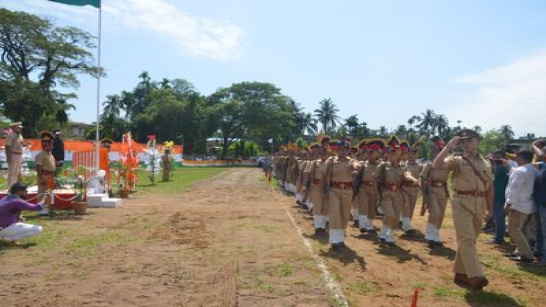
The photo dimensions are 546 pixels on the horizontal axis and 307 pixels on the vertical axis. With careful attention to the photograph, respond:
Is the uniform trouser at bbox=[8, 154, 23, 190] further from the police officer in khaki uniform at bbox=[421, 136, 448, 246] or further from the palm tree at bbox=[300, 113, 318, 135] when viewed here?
the palm tree at bbox=[300, 113, 318, 135]

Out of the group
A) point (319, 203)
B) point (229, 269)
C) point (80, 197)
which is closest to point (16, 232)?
point (229, 269)

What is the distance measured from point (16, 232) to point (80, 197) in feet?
15.0

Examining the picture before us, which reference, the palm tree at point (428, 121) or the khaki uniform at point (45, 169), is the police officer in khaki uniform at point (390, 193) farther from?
the palm tree at point (428, 121)

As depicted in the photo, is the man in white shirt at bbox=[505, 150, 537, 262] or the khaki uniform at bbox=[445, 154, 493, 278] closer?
the khaki uniform at bbox=[445, 154, 493, 278]

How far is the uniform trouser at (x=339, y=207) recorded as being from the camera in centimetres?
836

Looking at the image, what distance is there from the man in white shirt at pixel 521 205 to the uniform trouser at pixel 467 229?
6.00ft

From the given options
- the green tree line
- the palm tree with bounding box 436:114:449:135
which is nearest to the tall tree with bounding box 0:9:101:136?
the green tree line

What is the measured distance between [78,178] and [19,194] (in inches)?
167

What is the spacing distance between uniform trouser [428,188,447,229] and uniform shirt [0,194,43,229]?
7.46 metres

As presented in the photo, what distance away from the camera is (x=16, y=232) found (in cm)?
791

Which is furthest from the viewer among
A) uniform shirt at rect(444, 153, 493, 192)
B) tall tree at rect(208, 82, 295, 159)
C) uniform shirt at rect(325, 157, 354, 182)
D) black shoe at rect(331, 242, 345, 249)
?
tall tree at rect(208, 82, 295, 159)

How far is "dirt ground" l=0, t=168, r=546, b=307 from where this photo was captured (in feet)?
17.8

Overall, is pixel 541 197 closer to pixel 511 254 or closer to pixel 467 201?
pixel 511 254

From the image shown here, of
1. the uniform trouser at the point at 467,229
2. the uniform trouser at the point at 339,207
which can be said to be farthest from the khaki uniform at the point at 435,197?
the uniform trouser at the point at 467,229
